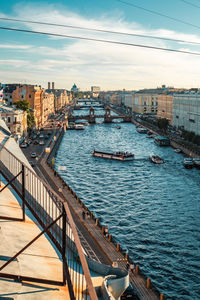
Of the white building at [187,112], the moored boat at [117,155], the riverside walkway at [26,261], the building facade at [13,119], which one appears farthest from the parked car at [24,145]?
the riverside walkway at [26,261]

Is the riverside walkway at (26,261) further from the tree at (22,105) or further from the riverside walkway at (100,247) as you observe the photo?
the tree at (22,105)

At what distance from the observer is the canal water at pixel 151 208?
49.7 ft

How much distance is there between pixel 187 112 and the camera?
5475cm

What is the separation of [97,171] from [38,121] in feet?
110

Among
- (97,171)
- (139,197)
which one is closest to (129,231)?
(139,197)

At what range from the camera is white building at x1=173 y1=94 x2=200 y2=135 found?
49.8 m

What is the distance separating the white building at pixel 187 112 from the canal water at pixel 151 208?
10.3 meters

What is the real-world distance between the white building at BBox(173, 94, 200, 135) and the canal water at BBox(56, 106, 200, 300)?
33.7 feet

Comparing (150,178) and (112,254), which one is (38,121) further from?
(112,254)

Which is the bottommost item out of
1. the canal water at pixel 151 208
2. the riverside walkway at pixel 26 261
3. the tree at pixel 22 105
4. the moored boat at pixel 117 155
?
the canal water at pixel 151 208

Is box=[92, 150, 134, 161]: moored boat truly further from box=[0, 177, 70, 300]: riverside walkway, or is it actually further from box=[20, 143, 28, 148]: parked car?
box=[0, 177, 70, 300]: riverside walkway

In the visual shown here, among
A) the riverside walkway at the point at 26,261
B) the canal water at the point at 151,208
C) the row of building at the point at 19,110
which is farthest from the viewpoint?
the row of building at the point at 19,110

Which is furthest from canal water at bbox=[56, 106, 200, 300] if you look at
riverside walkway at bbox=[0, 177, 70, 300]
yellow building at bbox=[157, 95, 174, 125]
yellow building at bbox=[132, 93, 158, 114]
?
yellow building at bbox=[132, 93, 158, 114]

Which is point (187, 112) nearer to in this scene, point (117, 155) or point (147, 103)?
point (117, 155)
